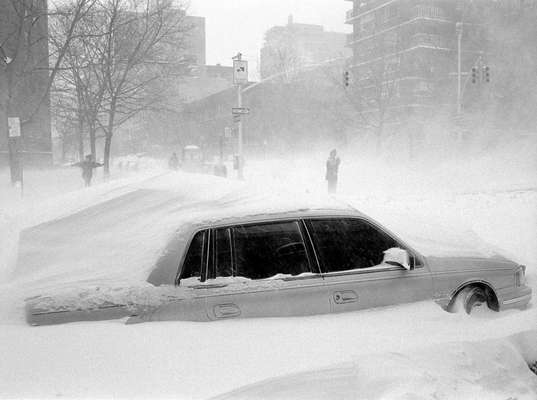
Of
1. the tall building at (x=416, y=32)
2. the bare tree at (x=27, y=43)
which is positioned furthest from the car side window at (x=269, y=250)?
the bare tree at (x=27, y=43)

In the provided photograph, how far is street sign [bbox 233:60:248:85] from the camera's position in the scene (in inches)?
318

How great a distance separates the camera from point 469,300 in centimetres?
328

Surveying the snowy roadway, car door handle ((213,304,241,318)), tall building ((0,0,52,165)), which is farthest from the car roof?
tall building ((0,0,52,165))

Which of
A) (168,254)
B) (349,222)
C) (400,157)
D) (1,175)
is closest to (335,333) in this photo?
(349,222)

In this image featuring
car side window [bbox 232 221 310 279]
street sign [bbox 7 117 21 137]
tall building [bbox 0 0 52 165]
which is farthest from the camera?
tall building [bbox 0 0 52 165]

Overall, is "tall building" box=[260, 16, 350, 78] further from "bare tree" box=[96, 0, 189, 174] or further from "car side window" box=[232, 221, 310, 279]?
"bare tree" box=[96, 0, 189, 174]

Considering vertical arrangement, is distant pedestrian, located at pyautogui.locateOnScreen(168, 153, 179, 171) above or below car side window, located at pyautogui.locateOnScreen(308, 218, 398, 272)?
above

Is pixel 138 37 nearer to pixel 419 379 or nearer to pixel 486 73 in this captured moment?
pixel 486 73

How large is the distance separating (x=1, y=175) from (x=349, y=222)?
1810cm

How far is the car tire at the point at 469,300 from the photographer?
3.21 meters

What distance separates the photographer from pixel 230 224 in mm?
2881

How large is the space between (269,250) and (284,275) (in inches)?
7.1

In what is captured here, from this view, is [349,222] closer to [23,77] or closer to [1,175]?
[23,77]

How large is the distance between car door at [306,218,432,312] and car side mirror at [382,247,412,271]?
0.12 ft
